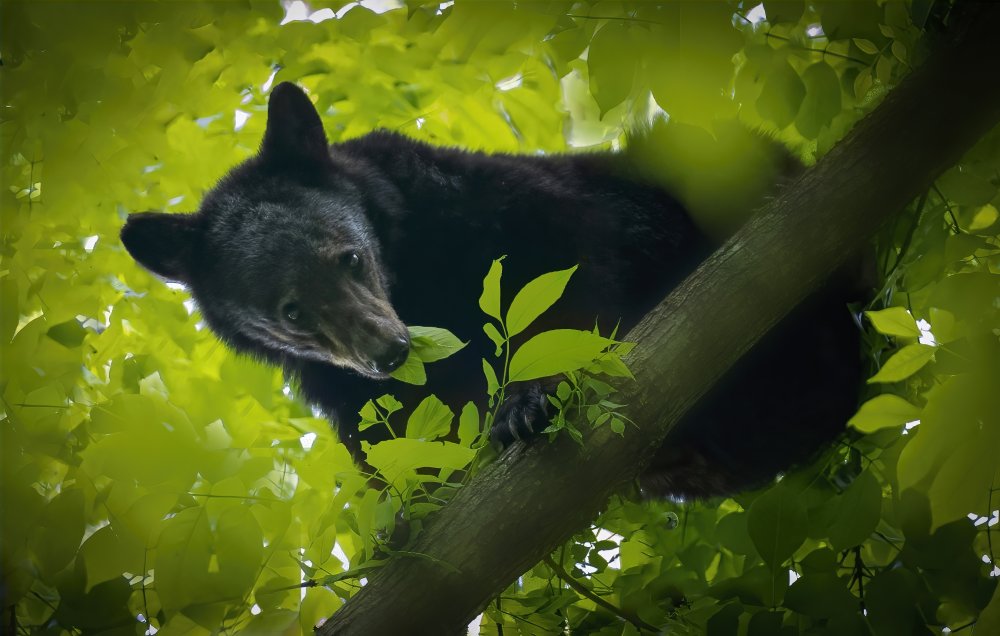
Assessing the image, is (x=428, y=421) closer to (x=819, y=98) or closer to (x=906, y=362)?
(x=906, y=362)

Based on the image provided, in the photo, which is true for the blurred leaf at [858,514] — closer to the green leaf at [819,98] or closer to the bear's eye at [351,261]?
the green leaf at [819,98]

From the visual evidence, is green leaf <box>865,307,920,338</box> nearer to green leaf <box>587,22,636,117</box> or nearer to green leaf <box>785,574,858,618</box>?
green leaf <box>785,574,858,618</box>

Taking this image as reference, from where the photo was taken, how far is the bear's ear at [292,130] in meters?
3.32

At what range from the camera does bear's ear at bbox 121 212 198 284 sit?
10.6 feet

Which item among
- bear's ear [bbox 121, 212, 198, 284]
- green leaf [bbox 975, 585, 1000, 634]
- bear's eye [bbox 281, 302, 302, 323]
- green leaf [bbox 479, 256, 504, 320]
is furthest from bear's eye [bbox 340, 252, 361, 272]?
green leaf [bbox 975, 585, 1000, 634]

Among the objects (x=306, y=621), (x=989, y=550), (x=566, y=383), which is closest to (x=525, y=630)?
(x=306, y=621)

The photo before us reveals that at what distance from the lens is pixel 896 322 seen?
174 cm

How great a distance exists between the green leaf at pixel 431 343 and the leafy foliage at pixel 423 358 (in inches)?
0.5

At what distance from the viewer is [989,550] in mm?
1991

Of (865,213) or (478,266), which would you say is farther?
(478,266)

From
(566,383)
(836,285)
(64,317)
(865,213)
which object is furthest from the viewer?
(836,285)

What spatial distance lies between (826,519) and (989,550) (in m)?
0.44

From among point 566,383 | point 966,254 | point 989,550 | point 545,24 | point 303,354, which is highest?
point 545,24

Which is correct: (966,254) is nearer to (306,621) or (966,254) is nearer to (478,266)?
(478,266)
